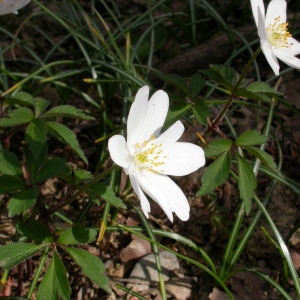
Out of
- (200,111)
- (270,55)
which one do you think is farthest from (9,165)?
(270,55)

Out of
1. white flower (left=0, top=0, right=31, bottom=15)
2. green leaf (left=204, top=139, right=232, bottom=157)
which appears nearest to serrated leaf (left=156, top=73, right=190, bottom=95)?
green leaf (left=204, top=139, right=232, bottom=157)

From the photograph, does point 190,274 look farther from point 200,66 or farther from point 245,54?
point 245,54

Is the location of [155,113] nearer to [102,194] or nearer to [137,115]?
[137,115]

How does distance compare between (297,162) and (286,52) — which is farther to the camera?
(297,162)

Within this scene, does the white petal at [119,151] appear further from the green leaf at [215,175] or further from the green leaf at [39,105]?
the green leaf at [39,105]

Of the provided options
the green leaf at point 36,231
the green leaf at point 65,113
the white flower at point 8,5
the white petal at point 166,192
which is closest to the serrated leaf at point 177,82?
the green leaf at point 65,113

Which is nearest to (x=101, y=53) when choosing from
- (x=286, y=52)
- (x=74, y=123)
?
(x=74, y=123)
